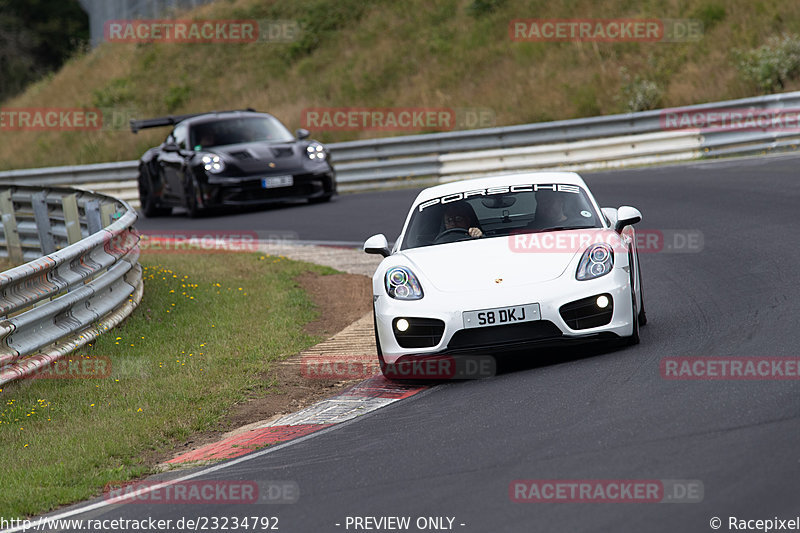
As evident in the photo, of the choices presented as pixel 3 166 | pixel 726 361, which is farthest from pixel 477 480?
pixel 3 166

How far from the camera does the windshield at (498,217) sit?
8.08 metres

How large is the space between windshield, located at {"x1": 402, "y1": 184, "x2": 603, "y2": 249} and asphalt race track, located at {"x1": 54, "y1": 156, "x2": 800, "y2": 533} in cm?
96

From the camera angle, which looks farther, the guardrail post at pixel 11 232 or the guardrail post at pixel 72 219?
the guardrail post at pixel 11 232

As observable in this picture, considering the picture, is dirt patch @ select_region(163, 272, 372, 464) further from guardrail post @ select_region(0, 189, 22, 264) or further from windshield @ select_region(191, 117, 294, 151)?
windshield @ select_region(191, 117, 294, 151)

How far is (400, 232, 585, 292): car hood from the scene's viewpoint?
23.8 feet

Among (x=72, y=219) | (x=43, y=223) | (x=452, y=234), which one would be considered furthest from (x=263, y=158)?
(x=452, y=234)

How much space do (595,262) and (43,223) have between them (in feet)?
28.8

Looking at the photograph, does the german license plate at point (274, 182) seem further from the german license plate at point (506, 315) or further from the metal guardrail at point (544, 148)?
the german license plate at point (506, 315)

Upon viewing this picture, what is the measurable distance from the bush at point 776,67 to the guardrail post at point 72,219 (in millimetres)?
12582

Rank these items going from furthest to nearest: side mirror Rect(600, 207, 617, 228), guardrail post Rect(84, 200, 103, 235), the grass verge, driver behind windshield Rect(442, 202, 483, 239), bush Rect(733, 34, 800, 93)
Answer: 1. bush Rect(733, 34, 800, 93)
2. guardrail post Rect(84, 200, 103, 235)
3. side mirror Rect(600, 207, 617, 228)
4. driver behind windshield Rect(442, 202, 483, 239)
5. the grass verge

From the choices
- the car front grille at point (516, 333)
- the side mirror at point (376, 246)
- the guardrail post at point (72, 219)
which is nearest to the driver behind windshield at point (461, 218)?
the side mirror at point (376, 246)

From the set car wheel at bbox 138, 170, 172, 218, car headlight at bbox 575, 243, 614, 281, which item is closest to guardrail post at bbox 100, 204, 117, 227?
car headlight at bbox 575, 243, 614, 281

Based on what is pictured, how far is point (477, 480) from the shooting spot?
514 centimetres

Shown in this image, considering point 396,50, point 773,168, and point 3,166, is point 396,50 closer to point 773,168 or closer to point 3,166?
point 3,166
